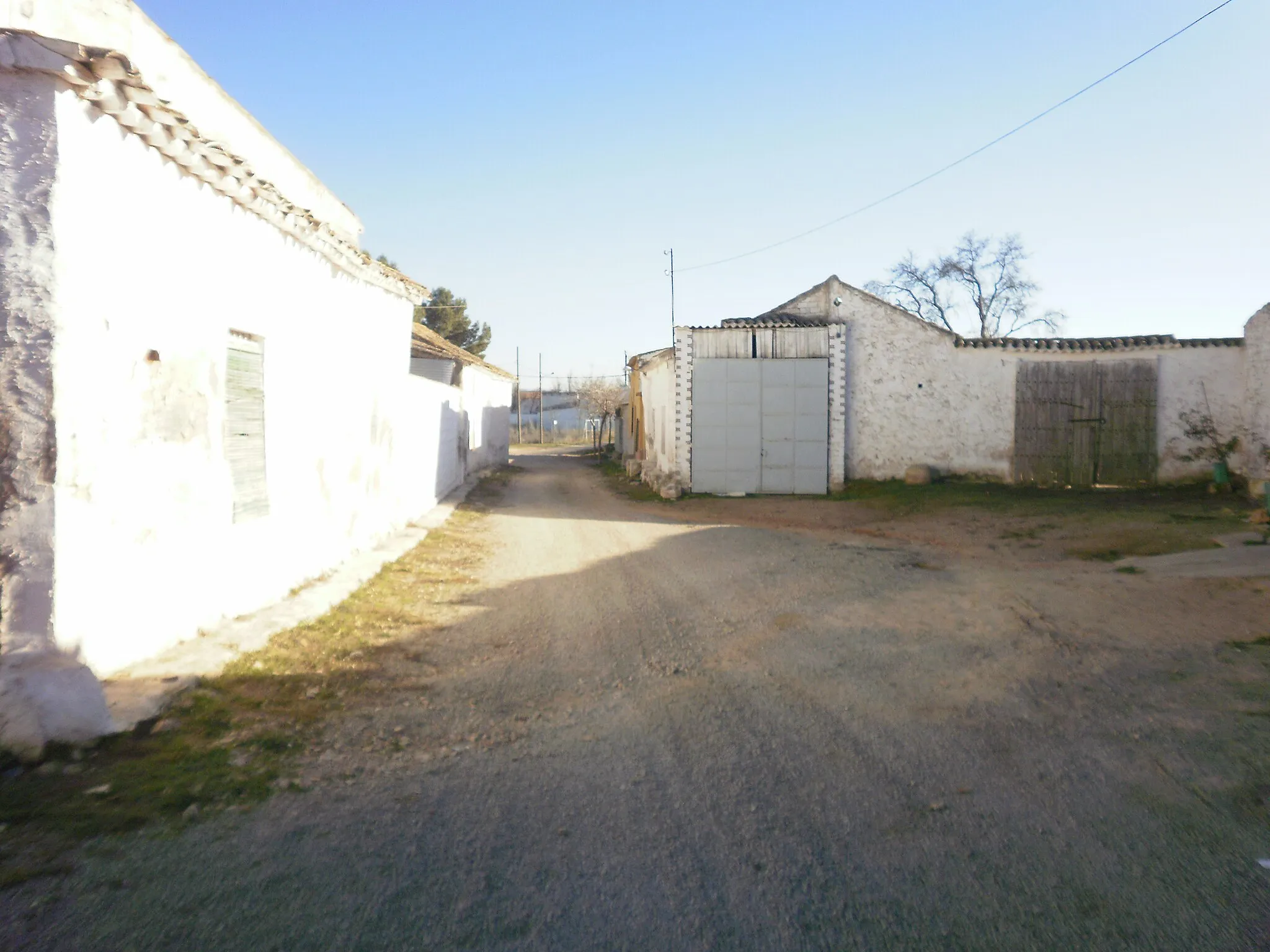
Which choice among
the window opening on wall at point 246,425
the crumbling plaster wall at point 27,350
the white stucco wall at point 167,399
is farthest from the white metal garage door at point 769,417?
the crumbling plaster wall at point 27,350

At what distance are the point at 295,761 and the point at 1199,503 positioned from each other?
15.1m

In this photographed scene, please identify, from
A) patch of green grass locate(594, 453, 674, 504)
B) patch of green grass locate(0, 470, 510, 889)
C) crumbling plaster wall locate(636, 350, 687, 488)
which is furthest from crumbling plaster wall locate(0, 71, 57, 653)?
crumbling plaster wall locate(636, 350, 687, 488)

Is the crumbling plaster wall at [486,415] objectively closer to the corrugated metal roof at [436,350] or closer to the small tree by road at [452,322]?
the corrugated metal roof at [436,350]

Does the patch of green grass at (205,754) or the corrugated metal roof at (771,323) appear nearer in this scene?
the patch of green grass at (205,754)

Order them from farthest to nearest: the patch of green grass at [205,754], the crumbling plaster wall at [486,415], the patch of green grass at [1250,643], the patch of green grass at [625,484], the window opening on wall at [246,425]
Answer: the crumbling plaster wall at [486,415], the patch of green grass at [625,484], the window opening on wall at [246,425], the patch of green grass at [1250,643], the patch of green grass at [205,754]

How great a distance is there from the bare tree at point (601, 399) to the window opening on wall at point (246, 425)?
2909 cm

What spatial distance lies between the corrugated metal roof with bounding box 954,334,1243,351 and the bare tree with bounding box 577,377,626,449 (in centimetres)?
2045

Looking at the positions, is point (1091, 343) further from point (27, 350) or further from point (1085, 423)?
point (27, 350)

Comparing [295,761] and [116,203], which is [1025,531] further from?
[116,203]

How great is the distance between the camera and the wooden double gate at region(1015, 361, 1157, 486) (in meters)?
16.3

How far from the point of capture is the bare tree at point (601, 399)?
3922 centimetres

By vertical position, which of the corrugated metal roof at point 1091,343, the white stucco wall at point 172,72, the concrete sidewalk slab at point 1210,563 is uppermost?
the white stucco wall at point 172,72

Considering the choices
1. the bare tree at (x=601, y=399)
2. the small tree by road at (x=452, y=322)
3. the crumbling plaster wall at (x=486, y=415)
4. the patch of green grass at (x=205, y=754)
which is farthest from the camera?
the small tree by road at (x=452, y=322)

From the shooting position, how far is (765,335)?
17547mm
